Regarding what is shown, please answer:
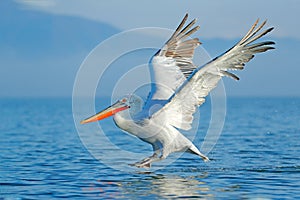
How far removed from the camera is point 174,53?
14.6 m

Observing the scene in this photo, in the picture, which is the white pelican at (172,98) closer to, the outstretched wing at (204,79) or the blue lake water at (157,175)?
the outstretched wing at (204,79)

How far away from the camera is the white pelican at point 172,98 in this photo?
40.3 ft

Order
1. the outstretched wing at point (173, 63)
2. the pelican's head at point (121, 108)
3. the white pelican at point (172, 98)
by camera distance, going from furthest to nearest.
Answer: the outstretched wing at point (173, 63) < the pelican's head at point (121, 108) < the white pelican at point (172, 98)

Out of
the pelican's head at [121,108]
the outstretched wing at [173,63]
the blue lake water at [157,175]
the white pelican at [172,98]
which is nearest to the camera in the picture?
the blue lake water at [157,175]

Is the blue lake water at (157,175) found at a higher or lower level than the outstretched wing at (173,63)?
lower

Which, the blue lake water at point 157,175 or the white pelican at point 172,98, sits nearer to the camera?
the blue lake water at point 157,175

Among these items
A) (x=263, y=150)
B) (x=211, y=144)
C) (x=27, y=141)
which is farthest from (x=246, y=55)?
(x=27, y=141)

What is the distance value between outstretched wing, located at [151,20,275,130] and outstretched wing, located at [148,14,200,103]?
0.51 metres

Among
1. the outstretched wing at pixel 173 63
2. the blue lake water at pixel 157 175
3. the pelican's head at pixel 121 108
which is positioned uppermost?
the outstretched wing at pixel 173 63

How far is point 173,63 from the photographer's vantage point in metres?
14.4

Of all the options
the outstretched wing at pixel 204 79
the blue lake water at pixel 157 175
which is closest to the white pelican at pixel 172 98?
the outstretched wing at pixel 204 79

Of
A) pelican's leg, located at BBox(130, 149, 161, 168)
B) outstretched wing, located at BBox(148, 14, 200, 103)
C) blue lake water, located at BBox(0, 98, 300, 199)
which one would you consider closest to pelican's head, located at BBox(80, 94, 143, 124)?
outstretched wing, located at BBox(148, 14, 200, 103)

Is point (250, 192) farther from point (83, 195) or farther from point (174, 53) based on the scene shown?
point (174, 53)

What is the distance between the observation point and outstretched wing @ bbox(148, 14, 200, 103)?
544 inches
